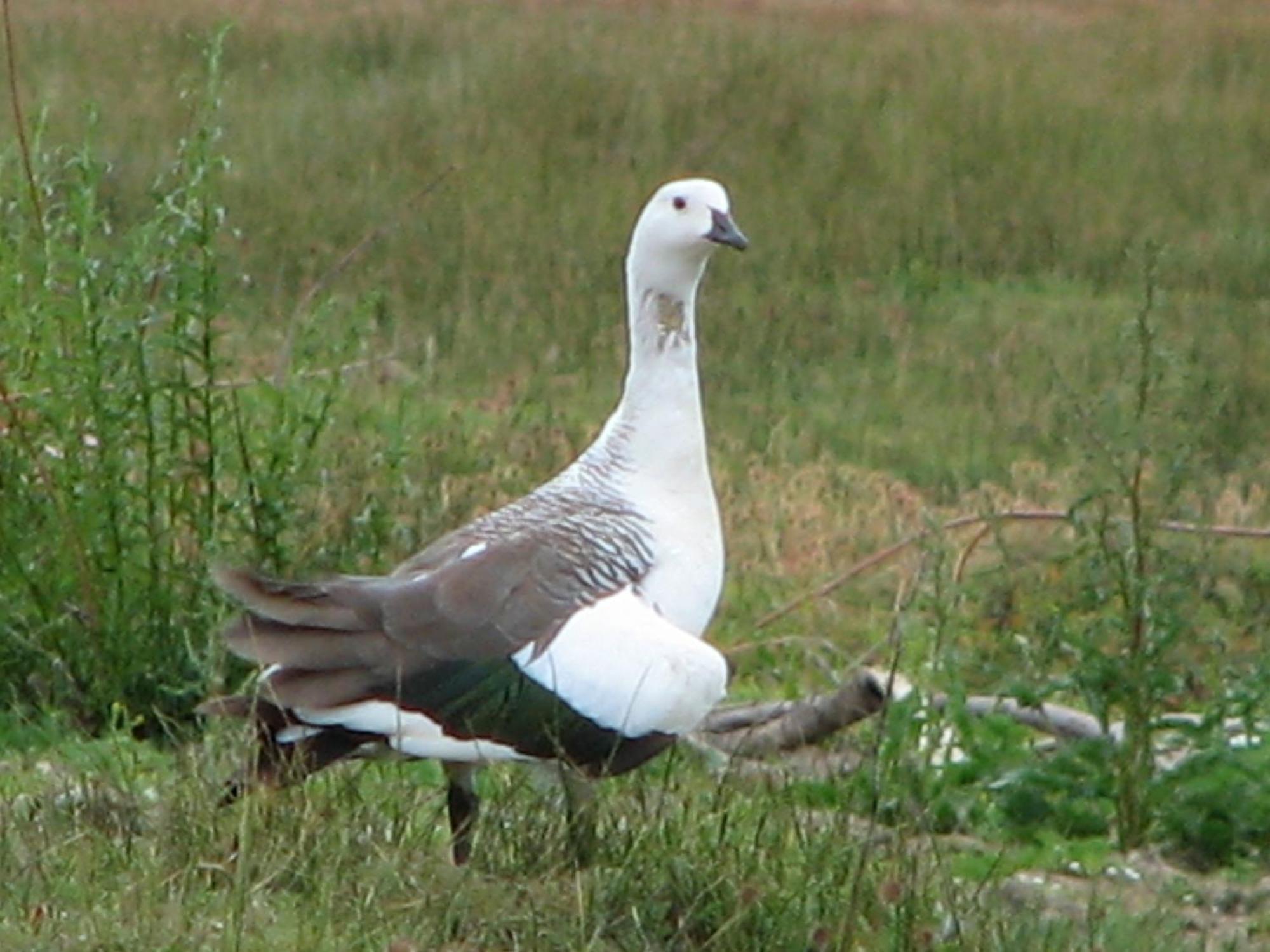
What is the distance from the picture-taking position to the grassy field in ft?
19.3

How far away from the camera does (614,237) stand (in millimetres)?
15992

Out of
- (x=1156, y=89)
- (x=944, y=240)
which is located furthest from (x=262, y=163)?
(x=1156, y=89)

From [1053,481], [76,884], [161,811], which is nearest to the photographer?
[76,884]

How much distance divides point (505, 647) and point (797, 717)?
1.68 meters

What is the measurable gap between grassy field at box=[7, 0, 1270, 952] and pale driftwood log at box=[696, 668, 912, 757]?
0.11m

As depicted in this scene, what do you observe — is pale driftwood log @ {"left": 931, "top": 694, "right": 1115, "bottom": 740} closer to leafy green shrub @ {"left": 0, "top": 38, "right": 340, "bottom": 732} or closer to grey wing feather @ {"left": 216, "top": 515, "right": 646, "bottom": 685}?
grey wing feather @ {"left": 216, "top": 515, "right": 646, "bottom": 685}

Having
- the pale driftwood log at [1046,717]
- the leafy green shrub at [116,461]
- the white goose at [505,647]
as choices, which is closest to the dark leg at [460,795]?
the white goose at [505,647]

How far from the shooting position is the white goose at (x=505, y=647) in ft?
20.0

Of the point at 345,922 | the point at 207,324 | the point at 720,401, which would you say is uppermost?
the point at 207,324

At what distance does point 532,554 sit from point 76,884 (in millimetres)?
1447

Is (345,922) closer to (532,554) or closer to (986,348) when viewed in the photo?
(532,554)

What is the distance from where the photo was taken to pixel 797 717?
25.6 feet

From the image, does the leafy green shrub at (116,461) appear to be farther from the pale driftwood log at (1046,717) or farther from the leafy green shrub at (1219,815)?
the leafy green shrub at (1219,815)

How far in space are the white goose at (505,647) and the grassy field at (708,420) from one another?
0.16 meters
